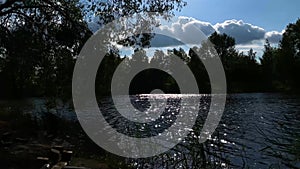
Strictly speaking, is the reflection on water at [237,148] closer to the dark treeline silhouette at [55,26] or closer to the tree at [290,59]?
the dark treeline silhouette at [55,26]

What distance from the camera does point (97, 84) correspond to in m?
21.0

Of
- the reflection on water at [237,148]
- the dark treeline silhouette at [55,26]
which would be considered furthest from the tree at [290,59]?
the dark treeline silhouette at [55,26]

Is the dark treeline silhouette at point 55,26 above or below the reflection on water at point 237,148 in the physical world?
above

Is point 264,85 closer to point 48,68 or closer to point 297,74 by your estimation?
point 297,74

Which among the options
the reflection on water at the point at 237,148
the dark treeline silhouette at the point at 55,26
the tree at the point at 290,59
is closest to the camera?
the reflection on water at the point at 237,148

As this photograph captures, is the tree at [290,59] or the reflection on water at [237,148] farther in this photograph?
the tree at [290,59]

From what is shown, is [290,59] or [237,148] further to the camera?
[290,59]

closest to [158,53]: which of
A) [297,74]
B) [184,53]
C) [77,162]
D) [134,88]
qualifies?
[184,53]

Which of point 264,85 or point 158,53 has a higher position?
point 158,53

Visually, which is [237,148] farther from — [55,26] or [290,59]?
[290,59]

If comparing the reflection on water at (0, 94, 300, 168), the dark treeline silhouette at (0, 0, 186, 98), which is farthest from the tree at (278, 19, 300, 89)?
the dark treeline silhouette at (0, 0, 186, 98)

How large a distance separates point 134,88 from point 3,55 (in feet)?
321

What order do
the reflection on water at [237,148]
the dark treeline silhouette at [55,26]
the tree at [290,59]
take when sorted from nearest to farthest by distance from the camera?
1. the reflection on water at [237,148]
2. the dark treeline silhouette at [55,26]
3. the tree at [290,59]

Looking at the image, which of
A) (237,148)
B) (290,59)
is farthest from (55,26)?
(290,59)
